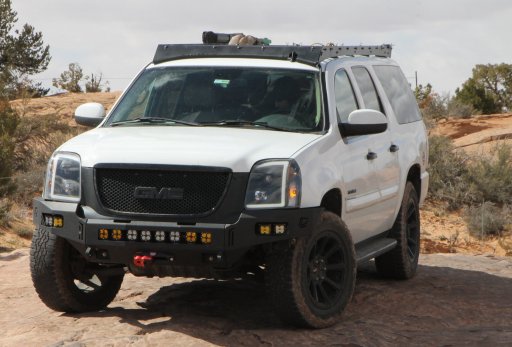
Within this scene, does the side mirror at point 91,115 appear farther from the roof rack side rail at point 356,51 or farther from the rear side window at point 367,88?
the rear side window at point 367,88

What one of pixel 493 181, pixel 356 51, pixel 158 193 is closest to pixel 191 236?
pixel 158 193

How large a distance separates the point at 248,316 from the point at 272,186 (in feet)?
4.29

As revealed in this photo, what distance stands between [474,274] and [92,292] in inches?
152

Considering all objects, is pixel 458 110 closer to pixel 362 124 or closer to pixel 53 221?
pixel 362 124

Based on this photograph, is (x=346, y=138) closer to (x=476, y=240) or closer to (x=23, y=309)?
(x=23, y=309)

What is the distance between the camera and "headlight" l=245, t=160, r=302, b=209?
21.2 ft

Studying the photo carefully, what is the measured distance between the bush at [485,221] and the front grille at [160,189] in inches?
429

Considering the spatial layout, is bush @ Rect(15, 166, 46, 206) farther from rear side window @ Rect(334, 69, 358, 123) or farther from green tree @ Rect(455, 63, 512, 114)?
green tree @ Rect(455, 63, 512, 114)

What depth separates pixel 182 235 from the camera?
21.2 ft

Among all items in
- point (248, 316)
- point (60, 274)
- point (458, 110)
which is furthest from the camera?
point (458, 110)

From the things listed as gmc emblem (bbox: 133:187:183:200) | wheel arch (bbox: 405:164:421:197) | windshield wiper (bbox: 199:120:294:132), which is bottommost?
wheel arch (bbox: 405:164:421:197)

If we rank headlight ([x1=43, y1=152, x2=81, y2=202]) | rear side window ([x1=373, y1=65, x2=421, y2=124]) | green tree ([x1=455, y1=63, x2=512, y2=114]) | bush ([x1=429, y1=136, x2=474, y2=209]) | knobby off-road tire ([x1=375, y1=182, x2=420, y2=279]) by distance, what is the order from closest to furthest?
Answer: headlight ([x1=43, y1=152, x2=81, y2=202]) → knobby off-road tire ([x1=375, y1=182, x2=420, y2=279]) → rear side window ([x1=373, y1=65, x2=421, y2=124]) → bush ([x1=429, y1=136, x2=474, y2=209]) → green tree ([x1=455, y1=63, x2=512, y2=114])

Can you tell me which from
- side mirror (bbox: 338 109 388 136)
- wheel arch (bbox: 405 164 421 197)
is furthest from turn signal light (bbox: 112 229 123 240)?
wheel arch (bbox: 405 164 421 197)

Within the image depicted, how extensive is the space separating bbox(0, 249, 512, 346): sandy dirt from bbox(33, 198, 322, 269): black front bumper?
19.4 inches
